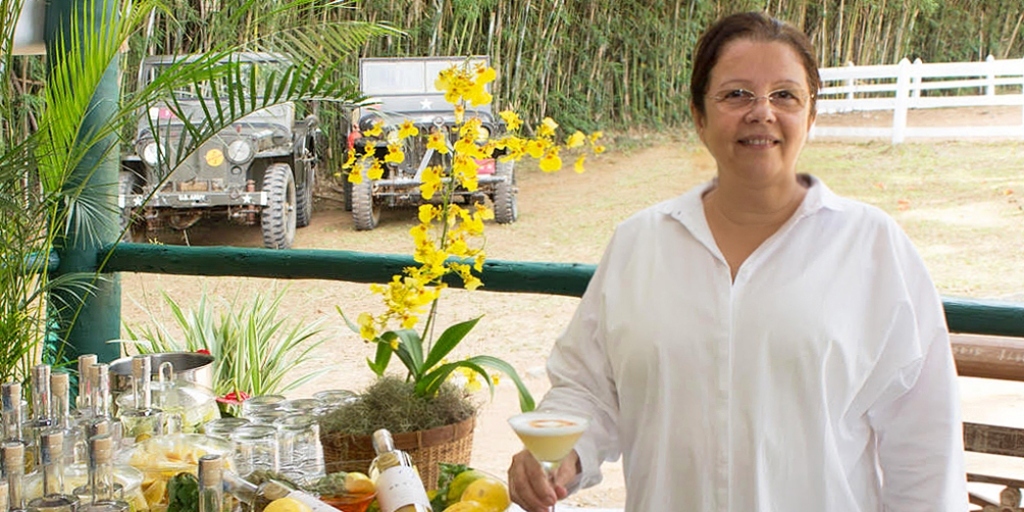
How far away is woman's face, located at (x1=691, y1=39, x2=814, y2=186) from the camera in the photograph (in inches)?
50.4

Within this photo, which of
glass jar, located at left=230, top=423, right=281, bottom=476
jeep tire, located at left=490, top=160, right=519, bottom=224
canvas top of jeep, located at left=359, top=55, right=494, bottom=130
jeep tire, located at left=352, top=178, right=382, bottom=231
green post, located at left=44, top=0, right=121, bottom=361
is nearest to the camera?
glass jar, located at left=230, top=423, right=281, bottom=476

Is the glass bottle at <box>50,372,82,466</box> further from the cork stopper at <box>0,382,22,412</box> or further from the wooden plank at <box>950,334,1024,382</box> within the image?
the wooden plank at <box>950,334,1024,382</box>

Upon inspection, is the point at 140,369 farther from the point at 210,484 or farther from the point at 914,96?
the point at 914,96

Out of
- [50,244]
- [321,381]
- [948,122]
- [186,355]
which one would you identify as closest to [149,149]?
[321,381]

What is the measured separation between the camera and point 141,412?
160 centimetres

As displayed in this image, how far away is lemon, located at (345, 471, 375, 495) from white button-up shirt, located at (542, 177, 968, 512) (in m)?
0.34

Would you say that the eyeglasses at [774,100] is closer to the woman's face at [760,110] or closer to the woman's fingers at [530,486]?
the woman's face at [760,110]

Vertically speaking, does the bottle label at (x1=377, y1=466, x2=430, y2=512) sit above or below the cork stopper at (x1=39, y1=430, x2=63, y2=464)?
below

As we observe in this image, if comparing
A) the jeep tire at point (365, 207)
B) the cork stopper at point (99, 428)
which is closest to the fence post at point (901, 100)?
the jeep tire at point (365, 207)

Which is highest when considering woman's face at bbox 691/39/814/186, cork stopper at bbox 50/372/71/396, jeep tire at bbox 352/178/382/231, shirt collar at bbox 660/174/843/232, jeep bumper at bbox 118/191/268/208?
woman's face at bbox 691/39/814/186

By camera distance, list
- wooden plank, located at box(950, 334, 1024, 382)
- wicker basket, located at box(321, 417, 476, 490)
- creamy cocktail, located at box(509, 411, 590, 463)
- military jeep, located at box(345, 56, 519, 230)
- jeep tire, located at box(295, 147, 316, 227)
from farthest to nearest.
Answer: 1. jeep tire, located at box(295, 147, 316, 227)
2. military jeep, located at box(345, 56, 519, 230)
3. wooden plank, located at box(950, 334, 1024, 382)
4. wicker basket, located at box(321, 417, 476, 490)
5. creamy cocktail, located at box(509, 411, 590, 463)

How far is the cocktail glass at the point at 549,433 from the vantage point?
3.85 feet

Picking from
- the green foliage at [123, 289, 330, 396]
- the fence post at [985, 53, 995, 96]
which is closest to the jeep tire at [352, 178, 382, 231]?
the green foliage at [123, 289, 330, 396]

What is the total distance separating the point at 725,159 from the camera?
1308 mm
